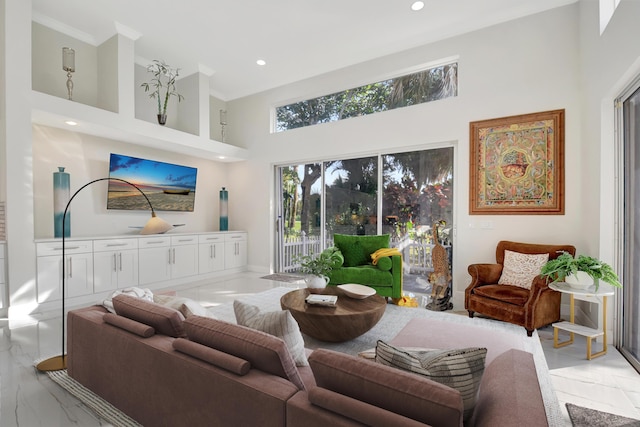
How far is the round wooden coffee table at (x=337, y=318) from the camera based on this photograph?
102 inches

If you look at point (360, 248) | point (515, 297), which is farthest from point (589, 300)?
point (360, 248)

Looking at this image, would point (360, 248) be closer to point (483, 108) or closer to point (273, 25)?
point (483, 108)

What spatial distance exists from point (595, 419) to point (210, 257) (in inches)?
219

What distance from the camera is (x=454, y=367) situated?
105 cm

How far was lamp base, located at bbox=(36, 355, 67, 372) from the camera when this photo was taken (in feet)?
7.88

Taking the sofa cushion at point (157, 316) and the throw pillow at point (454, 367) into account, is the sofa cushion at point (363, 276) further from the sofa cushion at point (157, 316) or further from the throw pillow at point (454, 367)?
the throw pillow at point (454, 367)

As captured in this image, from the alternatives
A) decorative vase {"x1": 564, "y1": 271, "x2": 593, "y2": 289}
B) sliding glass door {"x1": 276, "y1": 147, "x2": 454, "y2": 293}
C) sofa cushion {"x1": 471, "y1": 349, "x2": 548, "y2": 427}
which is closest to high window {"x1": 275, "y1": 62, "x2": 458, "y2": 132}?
sliding glass door {"x1": 276, "y1": 147, "x2": 454, "y2": 293}

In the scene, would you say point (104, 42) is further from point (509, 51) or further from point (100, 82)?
point (509, 51)

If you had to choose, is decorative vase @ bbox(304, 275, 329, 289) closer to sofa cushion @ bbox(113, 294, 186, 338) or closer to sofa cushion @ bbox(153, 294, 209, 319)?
sofa cushion @ bbox(153, 294, 209, 319)

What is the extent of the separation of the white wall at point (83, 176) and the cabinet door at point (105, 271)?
0.72 m

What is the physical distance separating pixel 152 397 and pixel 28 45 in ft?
14.5

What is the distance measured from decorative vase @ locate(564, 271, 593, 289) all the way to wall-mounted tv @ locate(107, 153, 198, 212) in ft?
19.5

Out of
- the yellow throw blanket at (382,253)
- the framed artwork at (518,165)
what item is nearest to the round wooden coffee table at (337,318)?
the yellow throw blanket at (382,253)

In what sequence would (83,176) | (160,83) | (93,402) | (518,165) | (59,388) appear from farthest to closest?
1. (160,83)
2. (83,176)
3. (518,165)
4. (59,388)
5. (93,402)
